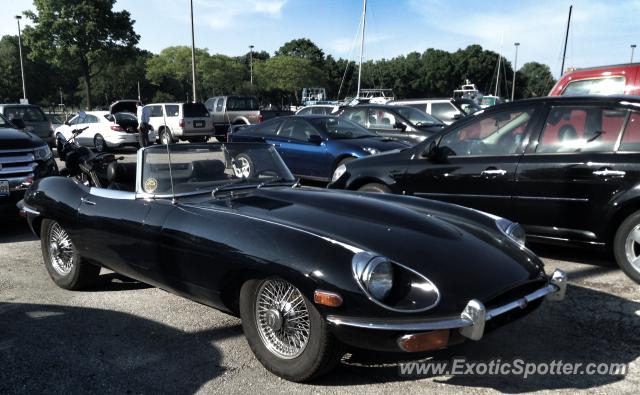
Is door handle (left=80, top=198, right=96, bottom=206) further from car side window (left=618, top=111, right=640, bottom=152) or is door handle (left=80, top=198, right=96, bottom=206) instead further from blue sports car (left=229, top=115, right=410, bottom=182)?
blue sports car (left=229, top=115, right=410, bottom=182)

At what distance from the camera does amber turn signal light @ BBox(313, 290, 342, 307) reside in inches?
105

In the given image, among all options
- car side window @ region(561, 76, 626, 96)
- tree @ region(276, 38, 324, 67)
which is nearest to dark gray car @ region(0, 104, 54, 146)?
car side window @ region(561, 76, 626, 96)

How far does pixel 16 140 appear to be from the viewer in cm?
699

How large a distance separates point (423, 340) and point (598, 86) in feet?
24.7

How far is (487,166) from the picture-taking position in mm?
5453

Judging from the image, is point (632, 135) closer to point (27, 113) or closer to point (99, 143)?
point (99, 143)

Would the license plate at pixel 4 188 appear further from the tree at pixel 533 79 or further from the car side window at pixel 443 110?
the tree at pixel 533 79

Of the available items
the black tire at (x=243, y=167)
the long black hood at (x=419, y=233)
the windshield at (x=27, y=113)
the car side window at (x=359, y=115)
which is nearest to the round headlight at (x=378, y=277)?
the long black hood at (x=419, y=233)

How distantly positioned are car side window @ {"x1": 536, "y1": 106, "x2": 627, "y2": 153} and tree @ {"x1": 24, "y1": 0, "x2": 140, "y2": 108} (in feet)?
101

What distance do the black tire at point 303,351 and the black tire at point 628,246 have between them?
3.11m

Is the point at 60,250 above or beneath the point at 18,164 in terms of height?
beneath

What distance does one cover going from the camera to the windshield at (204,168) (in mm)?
3912

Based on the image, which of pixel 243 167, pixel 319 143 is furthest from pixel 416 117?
pixel 243 167

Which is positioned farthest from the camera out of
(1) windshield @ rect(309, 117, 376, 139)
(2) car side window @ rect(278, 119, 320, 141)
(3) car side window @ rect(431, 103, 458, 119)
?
(3) car side window @ rect(431, 103, 458, 119)
